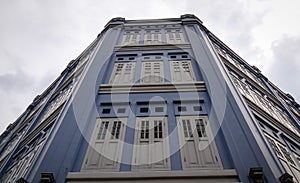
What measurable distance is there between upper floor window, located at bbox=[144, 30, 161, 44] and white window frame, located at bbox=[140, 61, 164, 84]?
2312 mm

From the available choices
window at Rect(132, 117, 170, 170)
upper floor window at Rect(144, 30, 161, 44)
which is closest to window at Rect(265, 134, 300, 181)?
window at Rect(132, 117, 170, 170)

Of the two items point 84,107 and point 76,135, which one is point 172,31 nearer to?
point 84,107

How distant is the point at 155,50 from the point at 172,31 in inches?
107

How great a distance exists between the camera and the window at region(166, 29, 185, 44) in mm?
12459

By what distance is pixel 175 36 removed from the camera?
13.2m

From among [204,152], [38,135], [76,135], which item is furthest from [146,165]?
[38,135]

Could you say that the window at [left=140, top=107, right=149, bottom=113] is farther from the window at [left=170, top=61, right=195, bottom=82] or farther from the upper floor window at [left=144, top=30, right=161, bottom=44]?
the upper floor window at [left=144, top=30, right=161, bottom=44]

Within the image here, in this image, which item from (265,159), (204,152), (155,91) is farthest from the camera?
(155,91)

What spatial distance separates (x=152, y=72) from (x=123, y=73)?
1023 millimetres

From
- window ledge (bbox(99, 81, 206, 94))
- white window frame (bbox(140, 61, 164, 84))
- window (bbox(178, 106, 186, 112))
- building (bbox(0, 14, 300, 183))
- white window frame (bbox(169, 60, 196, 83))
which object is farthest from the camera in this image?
white window frame (bbox(140, 61, 164, 84))

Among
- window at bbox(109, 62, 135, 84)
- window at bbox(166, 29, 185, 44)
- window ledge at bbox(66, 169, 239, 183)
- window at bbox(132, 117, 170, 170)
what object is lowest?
window ledge at bbox(66, 169, 239, 183)

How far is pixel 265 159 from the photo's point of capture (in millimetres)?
5738

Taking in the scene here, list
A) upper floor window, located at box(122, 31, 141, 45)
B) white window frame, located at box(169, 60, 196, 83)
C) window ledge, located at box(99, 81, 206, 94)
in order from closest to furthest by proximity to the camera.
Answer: window ledge, located at box(99, 81, 206, 94) < white window frame, located at box(169, 60, 196, 83) < upper floor window, located at box(122, 31, 141, 45)

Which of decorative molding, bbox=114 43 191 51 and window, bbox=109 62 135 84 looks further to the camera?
decorative molding, bbox=114 43 191 51
